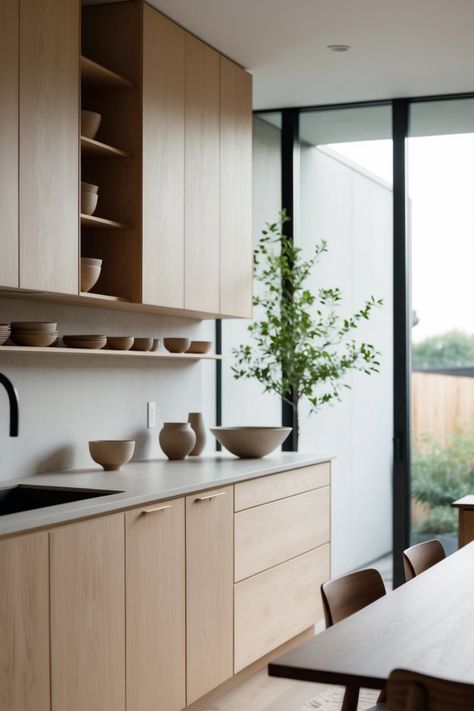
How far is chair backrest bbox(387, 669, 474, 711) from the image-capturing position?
1.50m

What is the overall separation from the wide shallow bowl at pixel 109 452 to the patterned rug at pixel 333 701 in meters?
1.17

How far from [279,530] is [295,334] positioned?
1.20m

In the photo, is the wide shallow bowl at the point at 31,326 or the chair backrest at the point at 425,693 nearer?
the chair backrest at the point at 425,693

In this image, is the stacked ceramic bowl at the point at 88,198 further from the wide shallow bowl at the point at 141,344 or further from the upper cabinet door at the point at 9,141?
the wide shallow bowl at the point at 141,344

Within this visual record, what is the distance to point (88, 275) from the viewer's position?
3.47 meters

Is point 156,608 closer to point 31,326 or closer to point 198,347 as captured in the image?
point 31,326

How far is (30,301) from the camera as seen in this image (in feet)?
11.9

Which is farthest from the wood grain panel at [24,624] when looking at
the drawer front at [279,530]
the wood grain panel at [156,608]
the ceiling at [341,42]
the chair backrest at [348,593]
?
the ceiling at [341,42]

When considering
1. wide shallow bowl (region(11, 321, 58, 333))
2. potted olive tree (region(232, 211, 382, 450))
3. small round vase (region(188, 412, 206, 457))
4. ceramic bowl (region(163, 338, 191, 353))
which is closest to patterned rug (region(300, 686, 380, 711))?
small round vase (region(188, 412, 206, 457))

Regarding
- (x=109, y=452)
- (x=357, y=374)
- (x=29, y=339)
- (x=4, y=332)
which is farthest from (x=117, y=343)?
(x=357, y=374)

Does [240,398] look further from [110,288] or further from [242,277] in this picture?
[110,288]

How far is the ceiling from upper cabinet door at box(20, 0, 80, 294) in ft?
2.21

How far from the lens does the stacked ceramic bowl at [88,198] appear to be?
3.51 metres

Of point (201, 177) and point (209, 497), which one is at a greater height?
point (201, 177)
